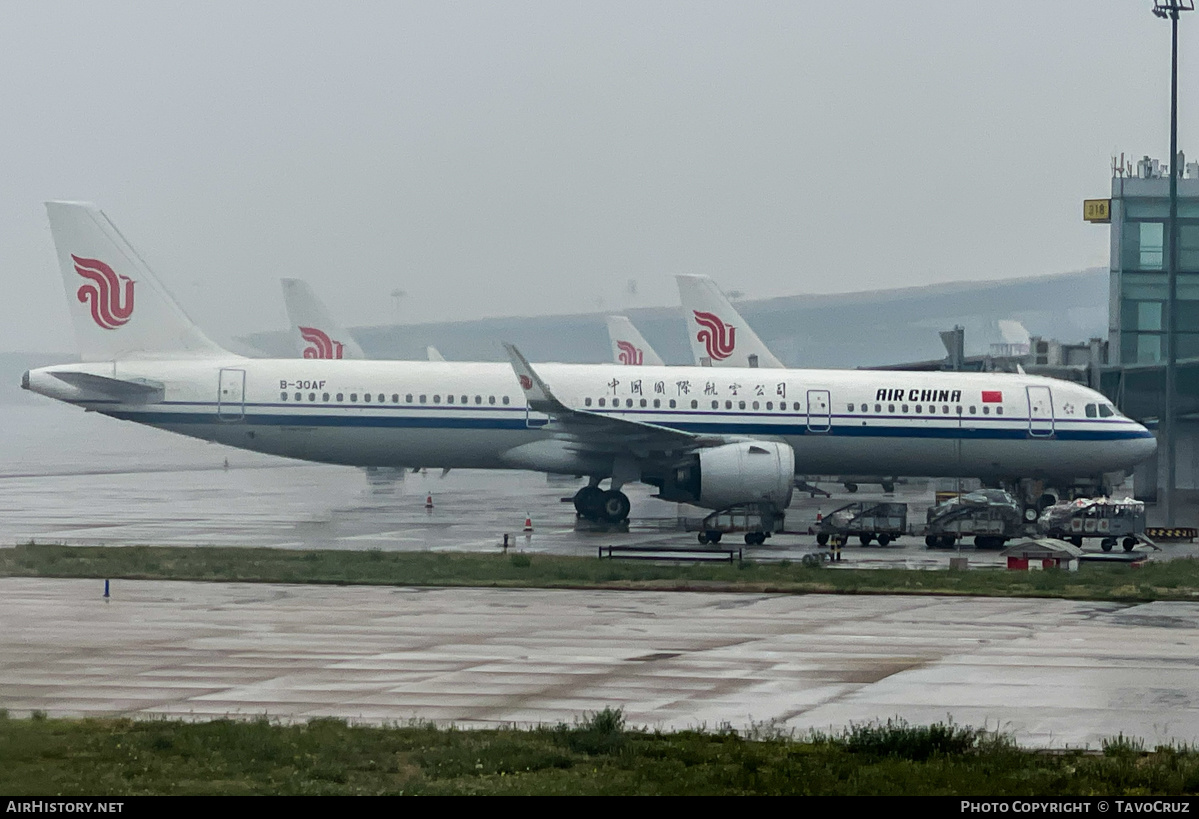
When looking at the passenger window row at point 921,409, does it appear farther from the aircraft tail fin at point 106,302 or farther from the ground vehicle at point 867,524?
the aircraft tail fin at point 106,302

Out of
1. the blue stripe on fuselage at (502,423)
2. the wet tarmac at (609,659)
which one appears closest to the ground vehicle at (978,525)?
the blue stripe on fuselage at (502,423)

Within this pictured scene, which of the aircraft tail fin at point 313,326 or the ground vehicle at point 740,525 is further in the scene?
the aircraft tail fin at point 313,326

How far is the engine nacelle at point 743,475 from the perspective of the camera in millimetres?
37500

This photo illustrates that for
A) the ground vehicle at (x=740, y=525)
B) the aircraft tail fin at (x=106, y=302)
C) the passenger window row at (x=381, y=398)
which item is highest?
the aircraft tail fin at (x=106, y=302)

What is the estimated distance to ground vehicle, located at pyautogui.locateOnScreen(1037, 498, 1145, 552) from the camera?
113 feet

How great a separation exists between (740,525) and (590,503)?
18.5ft

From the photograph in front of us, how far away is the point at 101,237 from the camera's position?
138 ft

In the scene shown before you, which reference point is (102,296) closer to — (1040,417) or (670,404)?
(670,404)

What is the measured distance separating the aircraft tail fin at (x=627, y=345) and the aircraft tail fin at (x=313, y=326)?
12.6 m

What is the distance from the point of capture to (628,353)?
73312 mm

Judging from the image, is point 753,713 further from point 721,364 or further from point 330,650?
point 721,364

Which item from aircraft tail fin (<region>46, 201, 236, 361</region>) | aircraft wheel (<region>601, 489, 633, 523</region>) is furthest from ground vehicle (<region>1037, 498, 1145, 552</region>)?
aircraft tail fin (<region>46, 201, 236, 361</region>)

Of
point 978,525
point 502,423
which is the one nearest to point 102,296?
point 502,423
